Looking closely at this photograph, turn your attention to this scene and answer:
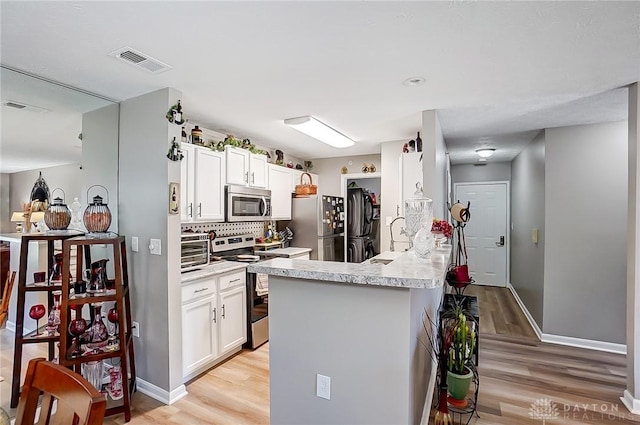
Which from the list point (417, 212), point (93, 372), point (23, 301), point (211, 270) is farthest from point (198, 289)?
point (417, 212)

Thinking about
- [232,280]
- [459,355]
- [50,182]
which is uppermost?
[50,182]

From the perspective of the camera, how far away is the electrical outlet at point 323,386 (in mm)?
1750

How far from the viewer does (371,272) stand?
1622 millimetres

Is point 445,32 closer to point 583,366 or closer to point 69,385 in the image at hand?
point 69,385

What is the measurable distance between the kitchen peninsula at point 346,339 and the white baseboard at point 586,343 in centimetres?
269

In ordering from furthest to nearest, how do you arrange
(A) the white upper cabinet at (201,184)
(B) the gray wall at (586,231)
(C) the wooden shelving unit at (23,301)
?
(B) the gray wall at (586,231)
(A) the white upper cabinet at (201,184)
(C) the wooden shelving unit at (23,301)

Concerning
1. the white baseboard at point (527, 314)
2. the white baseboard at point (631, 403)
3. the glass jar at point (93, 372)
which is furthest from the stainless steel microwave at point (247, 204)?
the white baseboard at point (631, 403)

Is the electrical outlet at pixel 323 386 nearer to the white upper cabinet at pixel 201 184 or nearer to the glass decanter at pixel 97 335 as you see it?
the glass decanter at pixel 97 335

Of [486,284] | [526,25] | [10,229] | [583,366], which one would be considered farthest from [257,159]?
[486,284]

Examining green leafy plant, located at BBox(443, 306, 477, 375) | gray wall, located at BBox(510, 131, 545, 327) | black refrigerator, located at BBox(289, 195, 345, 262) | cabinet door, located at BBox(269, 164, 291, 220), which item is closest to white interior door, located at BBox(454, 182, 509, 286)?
gray wall, located at BBox(510, 131, 545, 327)

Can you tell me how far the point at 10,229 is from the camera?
89.4 inches

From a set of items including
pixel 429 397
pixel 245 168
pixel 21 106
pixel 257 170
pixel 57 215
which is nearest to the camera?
pixel 21 106

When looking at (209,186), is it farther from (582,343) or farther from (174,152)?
(582,343)

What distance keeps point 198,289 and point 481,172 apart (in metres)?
5.68
